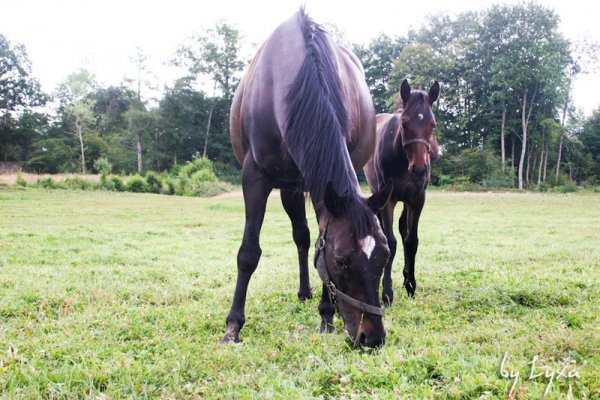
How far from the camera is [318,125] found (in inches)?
111

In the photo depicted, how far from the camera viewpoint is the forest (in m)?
33.0

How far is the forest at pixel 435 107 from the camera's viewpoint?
33.0 metres

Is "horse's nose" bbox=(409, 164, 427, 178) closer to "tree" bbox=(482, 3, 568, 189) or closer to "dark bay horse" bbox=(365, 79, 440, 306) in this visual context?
"dark bay horse" bbox=(365, 79, 440, 306)

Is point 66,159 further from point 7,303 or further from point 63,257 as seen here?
point 7,303

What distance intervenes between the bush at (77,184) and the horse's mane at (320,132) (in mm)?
24662

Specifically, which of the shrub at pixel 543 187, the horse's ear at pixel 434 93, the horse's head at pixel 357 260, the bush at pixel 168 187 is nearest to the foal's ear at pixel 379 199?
the horse's head at pixel 357 260

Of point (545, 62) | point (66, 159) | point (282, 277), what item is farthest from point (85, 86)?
point (282, 277)

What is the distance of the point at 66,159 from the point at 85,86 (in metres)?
9.51

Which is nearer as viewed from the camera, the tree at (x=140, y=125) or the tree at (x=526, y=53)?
the tree at (x=526, y=53)

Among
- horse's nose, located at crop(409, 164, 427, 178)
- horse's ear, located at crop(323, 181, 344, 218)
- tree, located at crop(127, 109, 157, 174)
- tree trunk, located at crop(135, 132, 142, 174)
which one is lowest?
horse's ear, located at crop(323, 181, 344, 218)

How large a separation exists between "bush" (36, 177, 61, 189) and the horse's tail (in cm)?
2494

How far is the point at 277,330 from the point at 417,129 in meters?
2.53

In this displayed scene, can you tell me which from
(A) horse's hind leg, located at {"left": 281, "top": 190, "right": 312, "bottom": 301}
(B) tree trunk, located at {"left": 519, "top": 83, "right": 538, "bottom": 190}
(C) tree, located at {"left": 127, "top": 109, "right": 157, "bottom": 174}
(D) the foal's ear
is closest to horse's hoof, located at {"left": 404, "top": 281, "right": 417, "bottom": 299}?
(A) horse's hind leg, located at {"left": 281, "top": 190, "right": 312, "bottom": 301}

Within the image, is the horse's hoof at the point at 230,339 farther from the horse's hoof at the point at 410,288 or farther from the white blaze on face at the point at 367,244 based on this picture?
the horse's hoof at the point at 410,288
